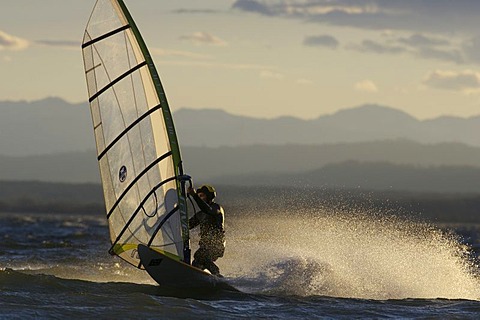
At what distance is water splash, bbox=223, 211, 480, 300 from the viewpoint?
1816 cm

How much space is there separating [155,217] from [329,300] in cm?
271

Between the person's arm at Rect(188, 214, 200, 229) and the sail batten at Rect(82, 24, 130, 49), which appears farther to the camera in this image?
the person's arm at Rect(188, 214, 200, 229)

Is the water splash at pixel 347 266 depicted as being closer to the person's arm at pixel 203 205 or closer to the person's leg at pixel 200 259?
the person's leg at pixel 200 259

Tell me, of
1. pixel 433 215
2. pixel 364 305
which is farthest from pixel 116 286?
pixel 433 215

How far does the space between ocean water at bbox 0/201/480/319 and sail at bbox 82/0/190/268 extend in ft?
2.86

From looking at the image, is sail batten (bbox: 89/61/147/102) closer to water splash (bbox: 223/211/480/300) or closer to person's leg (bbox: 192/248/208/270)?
person's leg (bbox: 192/248/208/270)

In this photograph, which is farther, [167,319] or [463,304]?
[463,304]

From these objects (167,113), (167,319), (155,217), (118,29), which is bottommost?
(167,319)

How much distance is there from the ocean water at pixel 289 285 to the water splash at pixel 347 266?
2 cm

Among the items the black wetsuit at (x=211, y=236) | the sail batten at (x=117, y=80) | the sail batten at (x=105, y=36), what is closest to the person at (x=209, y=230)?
the black wetsuit at (x=211, y=236)

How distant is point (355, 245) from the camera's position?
20.9 m

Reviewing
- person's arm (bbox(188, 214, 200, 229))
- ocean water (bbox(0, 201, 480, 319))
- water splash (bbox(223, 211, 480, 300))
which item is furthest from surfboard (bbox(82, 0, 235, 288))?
water splash (bbox(223, 211, 480, 300))

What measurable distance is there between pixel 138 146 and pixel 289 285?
3000mm

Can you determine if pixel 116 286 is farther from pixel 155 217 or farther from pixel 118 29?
pixel 118 29
